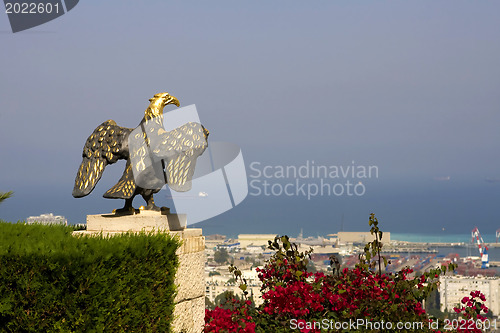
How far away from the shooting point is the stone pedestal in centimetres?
739

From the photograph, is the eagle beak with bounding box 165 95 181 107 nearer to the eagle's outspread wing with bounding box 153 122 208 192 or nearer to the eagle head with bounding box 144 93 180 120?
the eagle head with bounding box 144 93 180 120

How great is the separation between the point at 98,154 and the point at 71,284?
104 inches

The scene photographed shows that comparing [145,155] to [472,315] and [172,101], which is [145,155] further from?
[472,315]

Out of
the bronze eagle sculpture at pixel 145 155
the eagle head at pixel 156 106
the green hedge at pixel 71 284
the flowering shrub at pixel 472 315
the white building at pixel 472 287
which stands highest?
Result: the eagle head at pixel 156 106

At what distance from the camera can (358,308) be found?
7035mm

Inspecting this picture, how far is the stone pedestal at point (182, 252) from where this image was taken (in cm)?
739

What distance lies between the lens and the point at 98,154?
7.91m

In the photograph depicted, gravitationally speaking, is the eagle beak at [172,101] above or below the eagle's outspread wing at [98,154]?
above

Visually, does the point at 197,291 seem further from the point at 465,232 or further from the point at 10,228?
the point at 465,232

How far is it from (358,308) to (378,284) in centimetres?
48

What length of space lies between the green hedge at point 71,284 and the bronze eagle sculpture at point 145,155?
144 centimetres

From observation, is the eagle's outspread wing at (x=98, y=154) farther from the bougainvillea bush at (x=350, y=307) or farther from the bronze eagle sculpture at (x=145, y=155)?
the bougainvillea bush at (x=350, y=307)

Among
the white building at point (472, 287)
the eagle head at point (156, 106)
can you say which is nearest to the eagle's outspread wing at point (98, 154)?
the eagle head at point (156, 106)

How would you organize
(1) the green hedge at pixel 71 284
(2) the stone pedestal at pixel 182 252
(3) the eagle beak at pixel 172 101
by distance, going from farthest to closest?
(3) the eagle beak at pixel 172 101 → (2) the stone pedestal at pixel 182 252 → (1) the green hedge at pixel 71 284
